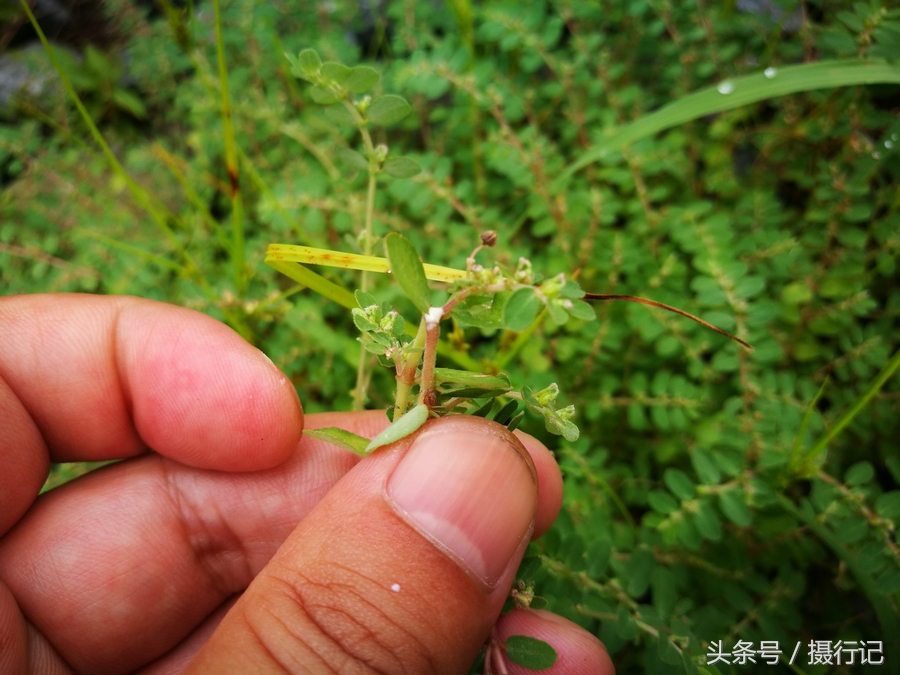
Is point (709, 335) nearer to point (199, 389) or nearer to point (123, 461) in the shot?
point (199, 389)

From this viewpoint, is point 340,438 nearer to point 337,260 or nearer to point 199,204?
point 337,260

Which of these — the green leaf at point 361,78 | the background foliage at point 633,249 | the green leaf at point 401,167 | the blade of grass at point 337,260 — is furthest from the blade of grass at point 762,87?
the blade of grass at point 337,260

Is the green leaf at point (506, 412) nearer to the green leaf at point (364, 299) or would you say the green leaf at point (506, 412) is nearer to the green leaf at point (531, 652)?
the green leaf at point (364, 299)

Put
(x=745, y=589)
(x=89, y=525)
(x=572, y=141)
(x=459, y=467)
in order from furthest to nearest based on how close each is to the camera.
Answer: (x=572, y=141) → (x=745, y=589) → (x=89, y=525) → (x=459, y=467)

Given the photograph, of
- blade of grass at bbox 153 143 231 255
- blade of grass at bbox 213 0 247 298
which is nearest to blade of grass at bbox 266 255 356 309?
blade of grass at bbox 213 0 247 298

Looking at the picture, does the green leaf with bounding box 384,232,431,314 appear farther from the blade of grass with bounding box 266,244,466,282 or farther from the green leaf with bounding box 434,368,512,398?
the blade of grass with bounding box 266,244,466,282

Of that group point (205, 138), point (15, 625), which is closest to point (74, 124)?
point (205, 138)

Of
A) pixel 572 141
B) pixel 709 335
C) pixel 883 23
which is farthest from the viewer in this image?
pixel 572 141

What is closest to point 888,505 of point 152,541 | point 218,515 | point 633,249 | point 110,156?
point 633,249
